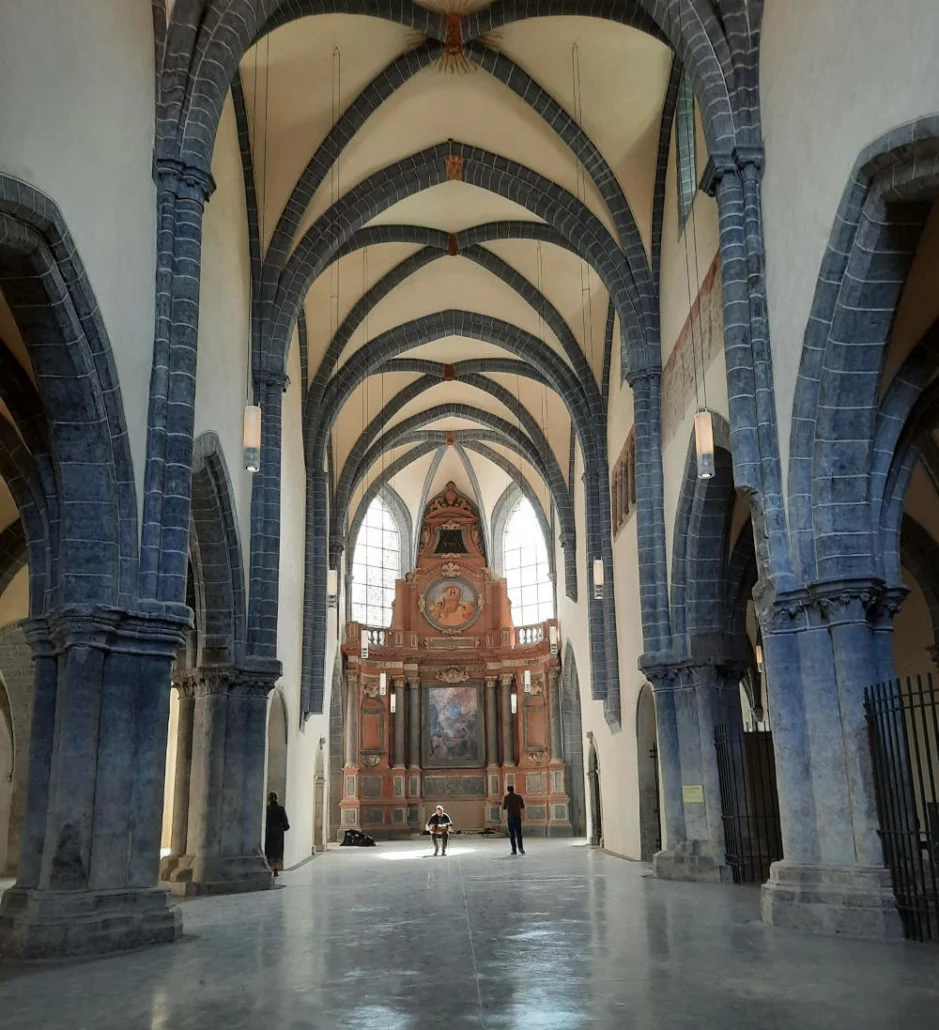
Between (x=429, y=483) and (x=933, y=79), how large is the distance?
100ft

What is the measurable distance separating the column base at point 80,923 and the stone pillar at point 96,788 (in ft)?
0.03

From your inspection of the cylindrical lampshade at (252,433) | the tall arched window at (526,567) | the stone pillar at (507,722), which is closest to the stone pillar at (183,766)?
the cylindrical lampshade at (252,433)

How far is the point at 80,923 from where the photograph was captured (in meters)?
9.70

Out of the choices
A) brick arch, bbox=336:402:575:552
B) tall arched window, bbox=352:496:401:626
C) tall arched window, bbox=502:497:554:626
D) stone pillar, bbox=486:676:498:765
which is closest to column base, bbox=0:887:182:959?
brick arch, bbox=336:402:575:552

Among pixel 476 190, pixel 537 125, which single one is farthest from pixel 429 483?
pixel 537 125

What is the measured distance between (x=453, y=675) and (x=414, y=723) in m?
2.17

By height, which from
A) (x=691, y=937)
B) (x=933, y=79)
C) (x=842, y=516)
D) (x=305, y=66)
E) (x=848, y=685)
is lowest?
(x=691, y=937)

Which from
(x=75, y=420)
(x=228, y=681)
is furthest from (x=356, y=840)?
(x=75, y=420)

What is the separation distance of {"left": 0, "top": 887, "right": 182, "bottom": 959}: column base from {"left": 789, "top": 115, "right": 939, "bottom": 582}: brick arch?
287 inches

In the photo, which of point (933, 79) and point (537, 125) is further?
point (537, 125)

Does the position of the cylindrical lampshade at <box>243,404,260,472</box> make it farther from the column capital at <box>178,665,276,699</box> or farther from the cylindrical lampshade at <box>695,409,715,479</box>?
the cylindrical lampshade at <box>695,409,715,479</box>

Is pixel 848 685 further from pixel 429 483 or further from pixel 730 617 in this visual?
pixel 429 483

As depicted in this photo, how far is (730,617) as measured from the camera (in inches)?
681

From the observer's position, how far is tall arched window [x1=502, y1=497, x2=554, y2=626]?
124 feet
